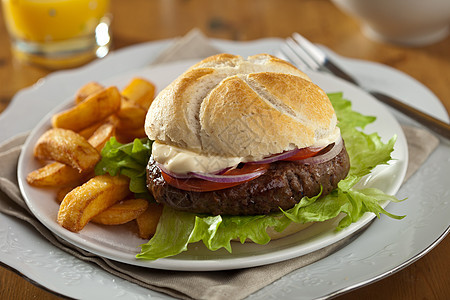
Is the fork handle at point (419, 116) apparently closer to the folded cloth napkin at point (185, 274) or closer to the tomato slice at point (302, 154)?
the folded cloth napkin at point (185, 274)

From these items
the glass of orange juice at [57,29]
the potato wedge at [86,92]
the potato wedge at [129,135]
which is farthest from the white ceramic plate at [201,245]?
the glass of orange juice at [57,29]

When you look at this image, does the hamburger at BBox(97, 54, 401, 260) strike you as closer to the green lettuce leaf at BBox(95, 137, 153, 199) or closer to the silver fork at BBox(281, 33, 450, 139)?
the green lettuce leaf at BBox(95, 137, 153, 199)

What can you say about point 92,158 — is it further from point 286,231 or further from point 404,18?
point 404,18

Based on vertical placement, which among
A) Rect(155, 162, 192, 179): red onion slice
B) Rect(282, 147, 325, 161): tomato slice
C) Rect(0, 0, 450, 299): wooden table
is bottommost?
Rect(0, 0, 450, 299): wooden table

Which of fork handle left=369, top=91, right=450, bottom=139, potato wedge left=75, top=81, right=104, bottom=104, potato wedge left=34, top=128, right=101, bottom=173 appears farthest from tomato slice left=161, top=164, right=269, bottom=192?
fork handle left=369, top=91, right=450, bottom=139

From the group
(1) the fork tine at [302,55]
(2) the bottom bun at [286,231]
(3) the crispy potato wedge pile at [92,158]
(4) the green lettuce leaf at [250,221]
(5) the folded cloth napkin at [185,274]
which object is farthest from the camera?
(1) the fork tine at [302,55]

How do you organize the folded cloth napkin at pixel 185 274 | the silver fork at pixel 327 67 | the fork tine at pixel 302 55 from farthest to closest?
the fork tine at pixel 302 55 → the silver fork at pixel 327 67 → the folded cloth napkin at pixel 185 274
